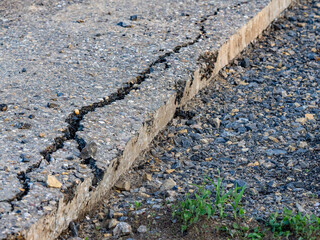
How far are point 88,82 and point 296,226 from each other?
1.44 m

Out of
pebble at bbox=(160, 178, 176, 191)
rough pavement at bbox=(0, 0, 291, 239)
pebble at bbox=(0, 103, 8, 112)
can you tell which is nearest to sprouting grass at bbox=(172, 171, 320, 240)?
pebble at bbox=(160, 178, 176, 191)

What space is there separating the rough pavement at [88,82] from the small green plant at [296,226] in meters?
0.77

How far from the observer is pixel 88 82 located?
2.85m

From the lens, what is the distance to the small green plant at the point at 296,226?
2002mm

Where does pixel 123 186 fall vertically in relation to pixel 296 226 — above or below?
below

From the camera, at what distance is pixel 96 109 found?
259 cm

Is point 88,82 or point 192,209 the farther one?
point 88,82

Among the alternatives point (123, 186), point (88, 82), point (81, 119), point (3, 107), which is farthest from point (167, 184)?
point (3, 107)

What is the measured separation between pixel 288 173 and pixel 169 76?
0.94 meters

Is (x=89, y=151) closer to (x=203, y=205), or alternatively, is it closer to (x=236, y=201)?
(x=203, y=205)

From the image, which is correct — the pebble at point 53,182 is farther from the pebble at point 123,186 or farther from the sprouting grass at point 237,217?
the sprouting grass at point 237,217

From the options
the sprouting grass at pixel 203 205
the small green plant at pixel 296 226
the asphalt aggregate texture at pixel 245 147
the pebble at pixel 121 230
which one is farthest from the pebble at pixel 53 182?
the small green plant at pixel 296 226

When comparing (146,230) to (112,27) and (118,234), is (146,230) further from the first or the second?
(112,27)

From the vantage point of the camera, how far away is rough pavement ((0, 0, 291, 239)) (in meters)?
2.06
